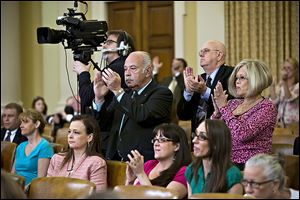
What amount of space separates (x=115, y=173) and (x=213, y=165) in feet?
2.96

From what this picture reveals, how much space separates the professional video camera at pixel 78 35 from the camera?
4270 mm

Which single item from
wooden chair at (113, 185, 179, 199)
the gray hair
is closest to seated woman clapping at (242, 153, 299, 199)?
the gray hair

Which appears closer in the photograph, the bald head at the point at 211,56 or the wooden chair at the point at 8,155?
the bald head at the point at 211,56

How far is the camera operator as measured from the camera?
14.3ft

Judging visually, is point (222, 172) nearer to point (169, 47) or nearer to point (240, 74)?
point (240, 74)

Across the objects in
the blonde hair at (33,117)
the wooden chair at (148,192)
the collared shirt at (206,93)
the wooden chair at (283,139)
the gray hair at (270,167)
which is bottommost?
the wooden chair at (148,192)

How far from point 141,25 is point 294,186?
5.62 m

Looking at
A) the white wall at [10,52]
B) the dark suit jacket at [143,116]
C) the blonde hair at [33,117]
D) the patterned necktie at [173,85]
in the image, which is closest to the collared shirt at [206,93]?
the dark suit jacket at [143,116]

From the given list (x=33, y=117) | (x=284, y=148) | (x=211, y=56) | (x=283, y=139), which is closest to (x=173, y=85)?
(x=283, y=139)

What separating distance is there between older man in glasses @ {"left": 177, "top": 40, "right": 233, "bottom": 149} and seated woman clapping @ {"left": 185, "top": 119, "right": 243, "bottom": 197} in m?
0.76

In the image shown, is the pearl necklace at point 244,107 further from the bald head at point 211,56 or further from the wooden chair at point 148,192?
the wooden chair at point 148,192

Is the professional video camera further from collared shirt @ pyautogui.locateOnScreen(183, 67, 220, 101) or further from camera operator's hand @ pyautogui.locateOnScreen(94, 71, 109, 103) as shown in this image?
collared shirt @ pyautogui.locateOnScreen(183, 67, 220, 101)

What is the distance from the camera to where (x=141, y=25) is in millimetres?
9273

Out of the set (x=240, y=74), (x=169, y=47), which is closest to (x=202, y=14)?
(x=169, y=47)
